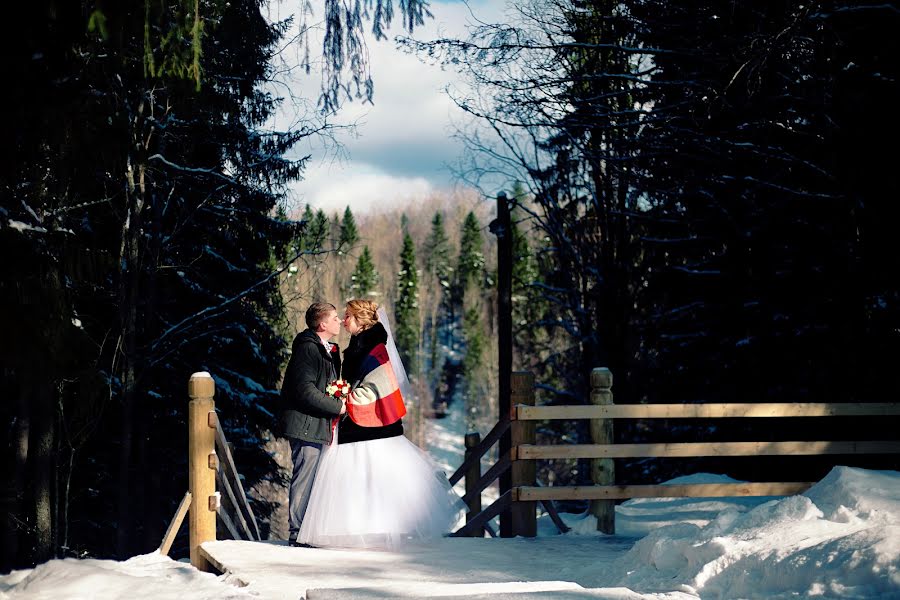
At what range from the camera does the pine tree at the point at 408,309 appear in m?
92.0

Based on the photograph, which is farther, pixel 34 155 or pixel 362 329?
pixel 362 329

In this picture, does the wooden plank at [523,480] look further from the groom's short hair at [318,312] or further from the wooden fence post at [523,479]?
the groom's short hair at [318,312]

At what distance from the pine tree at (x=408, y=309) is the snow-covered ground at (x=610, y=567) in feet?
275

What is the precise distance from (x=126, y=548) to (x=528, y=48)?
10.2 metres

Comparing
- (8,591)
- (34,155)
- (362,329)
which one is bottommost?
(8,591)

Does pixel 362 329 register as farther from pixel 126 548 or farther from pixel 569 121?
pixel 126 548

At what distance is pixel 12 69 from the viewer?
532 centimetres

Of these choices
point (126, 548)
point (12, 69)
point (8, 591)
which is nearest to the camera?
point (12, 69)

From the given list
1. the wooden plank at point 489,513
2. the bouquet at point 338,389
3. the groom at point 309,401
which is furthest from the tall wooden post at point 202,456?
the wooden plank at point 489,513

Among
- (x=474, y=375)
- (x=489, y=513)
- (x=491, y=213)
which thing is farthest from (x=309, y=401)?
(x=474, y=375)

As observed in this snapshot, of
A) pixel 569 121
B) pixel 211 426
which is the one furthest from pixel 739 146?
pixel 211 426

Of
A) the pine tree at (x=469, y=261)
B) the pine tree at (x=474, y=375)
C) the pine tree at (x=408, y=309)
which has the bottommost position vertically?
the pine tree at (x=474, y=375)

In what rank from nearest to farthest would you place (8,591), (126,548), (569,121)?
(8,591), (569,121), (126,548)

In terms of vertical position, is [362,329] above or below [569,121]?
below
